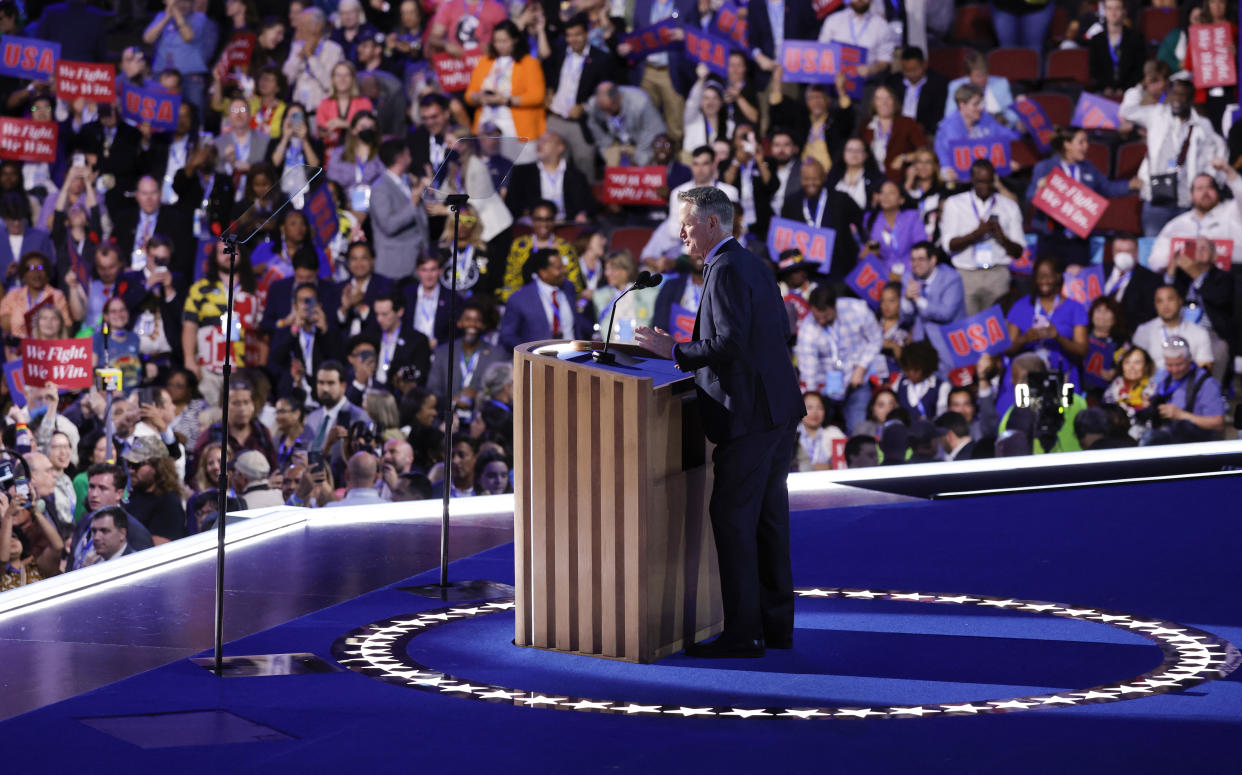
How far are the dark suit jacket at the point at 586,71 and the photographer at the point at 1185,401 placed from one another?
11.5 feet

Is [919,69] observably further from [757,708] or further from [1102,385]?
[757,708]

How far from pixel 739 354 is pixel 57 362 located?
5.15 m

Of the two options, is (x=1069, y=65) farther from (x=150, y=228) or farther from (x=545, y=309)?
(x=150, y=228)

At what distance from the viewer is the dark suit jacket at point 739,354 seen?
392 centimetres

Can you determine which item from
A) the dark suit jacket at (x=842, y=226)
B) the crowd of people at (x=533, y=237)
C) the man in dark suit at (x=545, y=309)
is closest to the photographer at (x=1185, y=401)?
the crowd of people at (x=533, y=237)

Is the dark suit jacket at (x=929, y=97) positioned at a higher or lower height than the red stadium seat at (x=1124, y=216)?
higher

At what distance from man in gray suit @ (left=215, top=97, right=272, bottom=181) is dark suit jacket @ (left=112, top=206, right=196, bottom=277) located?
0.40 meters

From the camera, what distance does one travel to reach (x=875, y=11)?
28.9ft

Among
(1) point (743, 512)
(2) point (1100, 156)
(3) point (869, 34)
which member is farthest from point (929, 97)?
(1) point (743, 512)

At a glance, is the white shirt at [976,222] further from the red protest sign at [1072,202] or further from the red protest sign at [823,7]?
the red protest sign at [823,7]

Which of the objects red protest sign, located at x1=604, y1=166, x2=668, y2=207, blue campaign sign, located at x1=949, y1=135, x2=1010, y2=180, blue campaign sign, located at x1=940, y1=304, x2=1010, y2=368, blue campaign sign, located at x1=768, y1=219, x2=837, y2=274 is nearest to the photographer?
blue campaign sign, located at x1=940, y1=304, x2=1010, y2=368

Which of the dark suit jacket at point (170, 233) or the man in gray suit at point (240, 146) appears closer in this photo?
the dark suit jacket at point (170, 233)

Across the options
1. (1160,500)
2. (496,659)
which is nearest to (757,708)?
(496,659)

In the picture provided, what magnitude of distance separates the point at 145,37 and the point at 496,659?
22.7 ft
